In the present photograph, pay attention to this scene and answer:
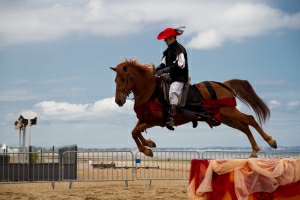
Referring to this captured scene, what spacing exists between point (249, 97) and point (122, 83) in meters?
2.11

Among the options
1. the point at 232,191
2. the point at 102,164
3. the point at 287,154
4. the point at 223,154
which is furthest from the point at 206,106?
the point at 102,164

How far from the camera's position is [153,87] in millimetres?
7219

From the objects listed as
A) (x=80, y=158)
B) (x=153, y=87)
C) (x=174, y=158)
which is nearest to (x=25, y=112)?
(x=80, y=158)

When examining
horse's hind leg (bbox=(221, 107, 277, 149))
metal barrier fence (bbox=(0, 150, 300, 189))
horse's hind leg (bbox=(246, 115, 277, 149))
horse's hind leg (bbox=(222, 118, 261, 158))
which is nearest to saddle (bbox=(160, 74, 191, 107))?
horse's hind leg (bbox=(221, 107, 277, 149))

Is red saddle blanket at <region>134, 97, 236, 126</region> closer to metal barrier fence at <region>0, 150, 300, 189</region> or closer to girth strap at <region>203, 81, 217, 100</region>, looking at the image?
girth strap at <region>203, 81, 217, 100</region>

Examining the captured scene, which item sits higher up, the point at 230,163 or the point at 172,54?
the point at 172,54

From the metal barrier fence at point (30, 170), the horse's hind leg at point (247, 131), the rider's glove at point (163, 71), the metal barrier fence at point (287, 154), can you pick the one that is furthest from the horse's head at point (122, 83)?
the metal barrier fence at point (30, 170)

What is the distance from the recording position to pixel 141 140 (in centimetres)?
727

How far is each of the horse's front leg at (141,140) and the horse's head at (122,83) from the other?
0.50 m

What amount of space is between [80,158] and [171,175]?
128 inches

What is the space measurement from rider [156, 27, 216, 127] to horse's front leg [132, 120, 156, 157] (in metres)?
0.34

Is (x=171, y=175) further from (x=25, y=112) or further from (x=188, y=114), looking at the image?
(x=188, y=114)

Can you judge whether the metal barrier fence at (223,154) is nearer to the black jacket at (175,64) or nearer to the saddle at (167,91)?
the saddle at (167,91)

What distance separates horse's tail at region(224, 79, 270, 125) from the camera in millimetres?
7855
